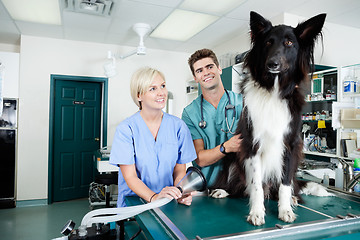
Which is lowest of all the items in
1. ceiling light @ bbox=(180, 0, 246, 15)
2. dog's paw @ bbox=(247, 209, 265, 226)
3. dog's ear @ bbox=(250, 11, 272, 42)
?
dog's paw @ bbox=(247, 209, 265, 226)

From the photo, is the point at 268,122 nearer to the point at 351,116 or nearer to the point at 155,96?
the point at 155,96

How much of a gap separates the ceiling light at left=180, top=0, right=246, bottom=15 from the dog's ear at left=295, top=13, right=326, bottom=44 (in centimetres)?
255

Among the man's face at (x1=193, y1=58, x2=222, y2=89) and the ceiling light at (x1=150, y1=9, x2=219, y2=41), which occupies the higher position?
the ceiling light at (x1=150, y1=9, x2=219, y2=41)

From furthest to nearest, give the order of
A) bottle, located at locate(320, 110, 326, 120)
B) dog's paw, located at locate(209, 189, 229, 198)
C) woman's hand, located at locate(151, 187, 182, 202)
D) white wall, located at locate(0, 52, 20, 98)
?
white wall, located at locate(0, 52, 20, 98)
bottle, located at locate(320, 110, 326, 120)
dog's paw, located at locate(209, 189, 229, 198)
woman's hand, located at locate(151, 187, 182, 202)

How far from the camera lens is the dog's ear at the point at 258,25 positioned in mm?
1003

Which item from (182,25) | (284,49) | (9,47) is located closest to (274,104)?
(284,49)

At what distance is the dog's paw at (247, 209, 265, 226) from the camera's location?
0.98 meters

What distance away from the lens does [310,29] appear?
3.15 ft

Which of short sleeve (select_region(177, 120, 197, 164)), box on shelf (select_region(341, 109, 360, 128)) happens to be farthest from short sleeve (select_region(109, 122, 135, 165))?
box on shelf (select_region(341, 109, 360, 128))

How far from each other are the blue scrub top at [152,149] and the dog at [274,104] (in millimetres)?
525

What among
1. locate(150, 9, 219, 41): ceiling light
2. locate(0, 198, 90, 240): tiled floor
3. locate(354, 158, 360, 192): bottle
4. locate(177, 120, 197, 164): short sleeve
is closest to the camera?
locate(354, 158, 360, 192): bottle

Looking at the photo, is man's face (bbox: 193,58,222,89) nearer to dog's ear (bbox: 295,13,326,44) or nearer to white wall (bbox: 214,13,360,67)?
dog's ear (bbox: 295,13,326,44)

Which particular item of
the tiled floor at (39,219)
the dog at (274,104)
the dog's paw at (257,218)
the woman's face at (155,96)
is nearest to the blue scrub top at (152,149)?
the woman's face at (155,96)

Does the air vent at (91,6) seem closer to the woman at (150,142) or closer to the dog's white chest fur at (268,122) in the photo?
the woman at (150,142)
